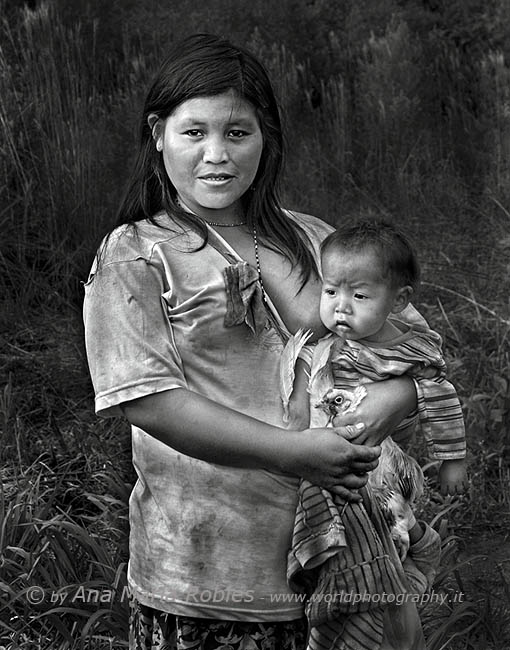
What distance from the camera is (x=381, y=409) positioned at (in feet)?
6.55

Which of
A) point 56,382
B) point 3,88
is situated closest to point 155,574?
point 56,382

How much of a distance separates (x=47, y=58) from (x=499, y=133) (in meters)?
2.53

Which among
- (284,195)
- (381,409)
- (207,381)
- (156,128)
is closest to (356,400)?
(381,409)

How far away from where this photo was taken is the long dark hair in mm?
2004

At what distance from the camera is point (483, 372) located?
4.48 meters

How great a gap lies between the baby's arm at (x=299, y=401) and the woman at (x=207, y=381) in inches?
1.1

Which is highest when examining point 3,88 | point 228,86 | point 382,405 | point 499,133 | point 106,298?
point 228,86

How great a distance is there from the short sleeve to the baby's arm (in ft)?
0.73

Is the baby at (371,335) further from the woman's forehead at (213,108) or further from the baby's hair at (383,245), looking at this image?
the woman's forehead at (213,108)

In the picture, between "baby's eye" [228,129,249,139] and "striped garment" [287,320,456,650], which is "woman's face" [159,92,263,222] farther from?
"striped garment" [287,320,456,650]

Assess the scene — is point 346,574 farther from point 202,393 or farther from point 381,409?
point 202,393

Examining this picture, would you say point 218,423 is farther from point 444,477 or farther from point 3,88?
point 3,88

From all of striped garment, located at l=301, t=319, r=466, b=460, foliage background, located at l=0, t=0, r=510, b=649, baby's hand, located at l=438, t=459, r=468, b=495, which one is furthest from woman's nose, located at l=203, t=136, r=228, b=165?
foliage background, located at l=0, t=0, r=510, b=649

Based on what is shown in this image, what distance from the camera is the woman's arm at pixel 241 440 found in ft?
6.14
